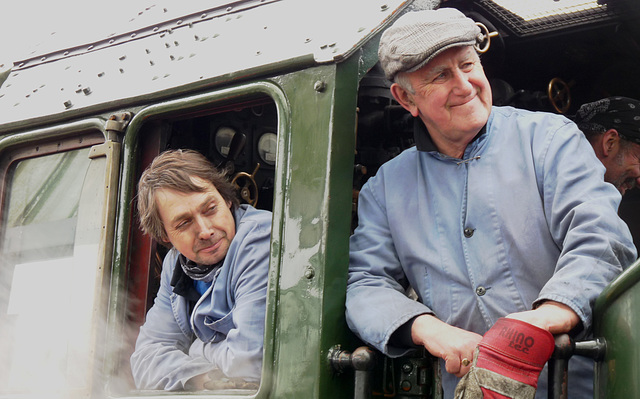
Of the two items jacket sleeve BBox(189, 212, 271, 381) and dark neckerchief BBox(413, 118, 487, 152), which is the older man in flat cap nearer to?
dark neckerchief BBox(413, 118, 487, 152)

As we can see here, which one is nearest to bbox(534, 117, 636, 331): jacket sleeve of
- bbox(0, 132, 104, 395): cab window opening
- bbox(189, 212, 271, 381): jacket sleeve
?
bbox(189, 212, 271, 381): jacket sleeve

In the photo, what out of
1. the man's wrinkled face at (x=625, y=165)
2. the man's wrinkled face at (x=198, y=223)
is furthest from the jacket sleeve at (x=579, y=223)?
the man's wrinkled face at (x=625, y=165)

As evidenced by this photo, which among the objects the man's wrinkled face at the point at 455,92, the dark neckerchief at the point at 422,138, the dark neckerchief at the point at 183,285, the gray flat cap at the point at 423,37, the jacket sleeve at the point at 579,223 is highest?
the gray flat cap at the point at 423,37

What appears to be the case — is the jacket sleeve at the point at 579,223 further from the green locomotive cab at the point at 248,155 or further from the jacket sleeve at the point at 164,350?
the jacket sleeve at the point at 164,350

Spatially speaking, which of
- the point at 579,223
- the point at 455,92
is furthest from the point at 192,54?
the point at 579,223

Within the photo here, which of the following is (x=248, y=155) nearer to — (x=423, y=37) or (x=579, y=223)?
(x=423, y=37)

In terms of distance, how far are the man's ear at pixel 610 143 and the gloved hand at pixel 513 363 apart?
179 centimetres

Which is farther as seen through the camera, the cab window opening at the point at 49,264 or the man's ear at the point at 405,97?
the cab window opening at the point at 49,264

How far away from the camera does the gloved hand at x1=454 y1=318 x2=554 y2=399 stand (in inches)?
70.9

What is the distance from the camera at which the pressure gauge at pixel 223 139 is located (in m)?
3.18

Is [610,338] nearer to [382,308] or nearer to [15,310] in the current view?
[382,308]

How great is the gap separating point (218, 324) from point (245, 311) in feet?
0.57

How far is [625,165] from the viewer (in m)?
3.42

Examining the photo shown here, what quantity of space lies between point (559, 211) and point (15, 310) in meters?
2.01
